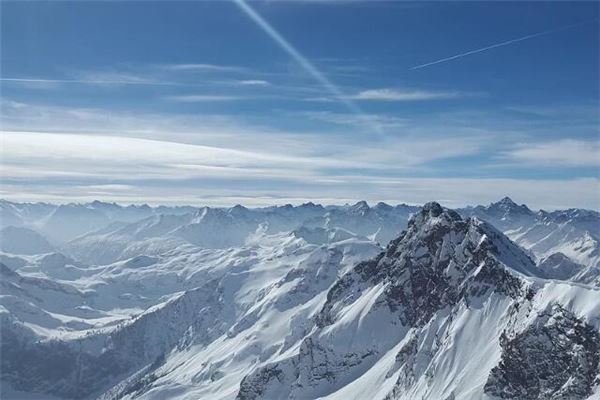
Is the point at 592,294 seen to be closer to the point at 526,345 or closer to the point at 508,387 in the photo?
the point at 526,345

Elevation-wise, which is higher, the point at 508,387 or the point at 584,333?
the point at 584,333

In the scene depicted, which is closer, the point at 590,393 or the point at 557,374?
the point at 590,393

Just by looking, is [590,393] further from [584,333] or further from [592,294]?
[592,294]

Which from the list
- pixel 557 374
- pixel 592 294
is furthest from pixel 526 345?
pixel 592 294

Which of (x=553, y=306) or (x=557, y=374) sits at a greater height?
(x=553, y=306)

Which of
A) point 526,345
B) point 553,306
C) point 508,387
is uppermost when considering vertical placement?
point 553,306

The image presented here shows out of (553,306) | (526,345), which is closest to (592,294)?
(553,306)
